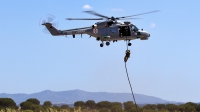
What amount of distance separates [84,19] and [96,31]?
6.60 metres

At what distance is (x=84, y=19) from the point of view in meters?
60.9

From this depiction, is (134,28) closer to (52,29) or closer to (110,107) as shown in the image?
(52,29)

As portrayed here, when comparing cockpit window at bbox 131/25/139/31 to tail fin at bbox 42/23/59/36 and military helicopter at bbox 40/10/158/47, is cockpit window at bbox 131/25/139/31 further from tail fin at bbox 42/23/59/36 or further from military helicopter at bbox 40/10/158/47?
tail fin at bbox 42/23/59/36

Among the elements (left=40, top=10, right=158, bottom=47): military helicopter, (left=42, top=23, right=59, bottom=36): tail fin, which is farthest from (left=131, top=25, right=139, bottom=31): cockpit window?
(left=42, top=23, right=59, bottom=36): tail fin

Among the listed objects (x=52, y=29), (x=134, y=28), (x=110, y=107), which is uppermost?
(x=52, y=29)

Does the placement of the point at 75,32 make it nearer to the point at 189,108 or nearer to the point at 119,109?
the point at 119,109

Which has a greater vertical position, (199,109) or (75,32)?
(75,32)

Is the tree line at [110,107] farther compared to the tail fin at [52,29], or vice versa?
the tree line at [110,107]

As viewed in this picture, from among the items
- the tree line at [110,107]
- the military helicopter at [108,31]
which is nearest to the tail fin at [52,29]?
the military helicopter at [108,31]

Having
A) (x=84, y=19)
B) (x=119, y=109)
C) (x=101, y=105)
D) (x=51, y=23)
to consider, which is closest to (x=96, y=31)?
(x=84, y=19)

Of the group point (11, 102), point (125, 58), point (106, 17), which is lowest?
point (125, 58)

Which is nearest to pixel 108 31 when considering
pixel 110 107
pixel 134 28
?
pixel 134 28

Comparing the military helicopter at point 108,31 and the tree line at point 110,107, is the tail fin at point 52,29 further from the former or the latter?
the tree line at point 110,107

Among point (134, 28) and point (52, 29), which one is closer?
point (134, 28)
